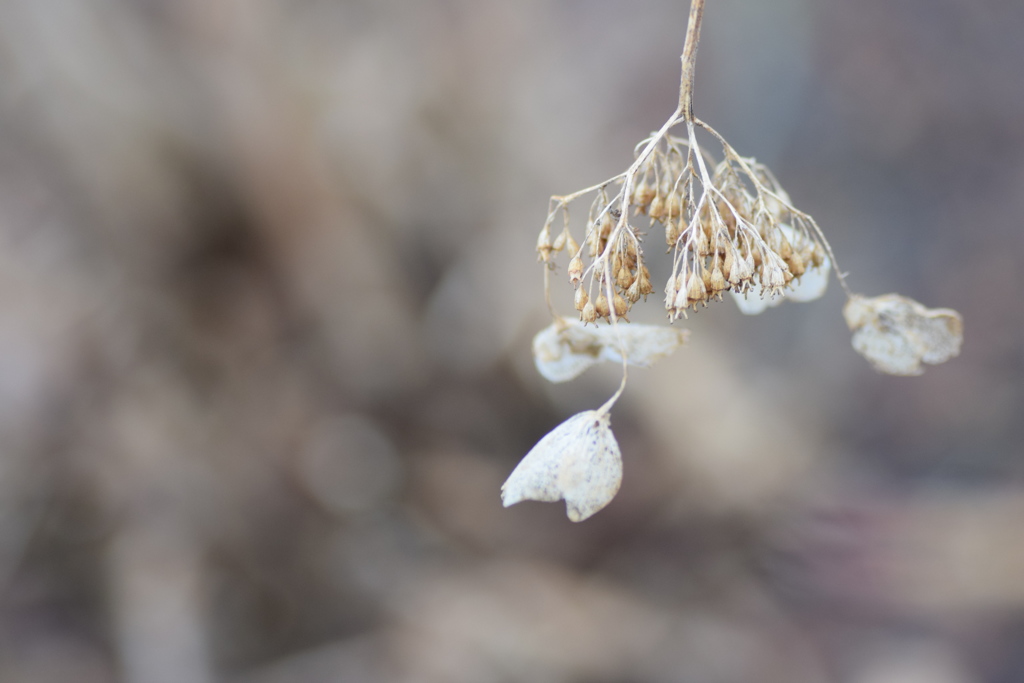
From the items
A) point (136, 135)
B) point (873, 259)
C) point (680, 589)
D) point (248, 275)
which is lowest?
point (680, 589)

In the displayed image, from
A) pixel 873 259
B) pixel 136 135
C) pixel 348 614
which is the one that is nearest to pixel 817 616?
pixel 873 259

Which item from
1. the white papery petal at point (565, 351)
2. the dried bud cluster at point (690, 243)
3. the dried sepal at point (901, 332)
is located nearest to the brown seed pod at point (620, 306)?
the dried bud cluster at point (690, 243)

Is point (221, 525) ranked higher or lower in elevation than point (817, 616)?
higher

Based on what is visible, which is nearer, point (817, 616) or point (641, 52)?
point (641, 52)

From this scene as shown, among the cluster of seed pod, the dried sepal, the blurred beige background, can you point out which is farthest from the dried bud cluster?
the blurred beige background

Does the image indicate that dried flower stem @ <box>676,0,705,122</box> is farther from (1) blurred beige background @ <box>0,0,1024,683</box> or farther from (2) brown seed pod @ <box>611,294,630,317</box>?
(1) blurred beige background @ <box>0,0,1024,683</box>

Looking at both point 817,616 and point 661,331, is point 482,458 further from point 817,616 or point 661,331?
point 661,331
